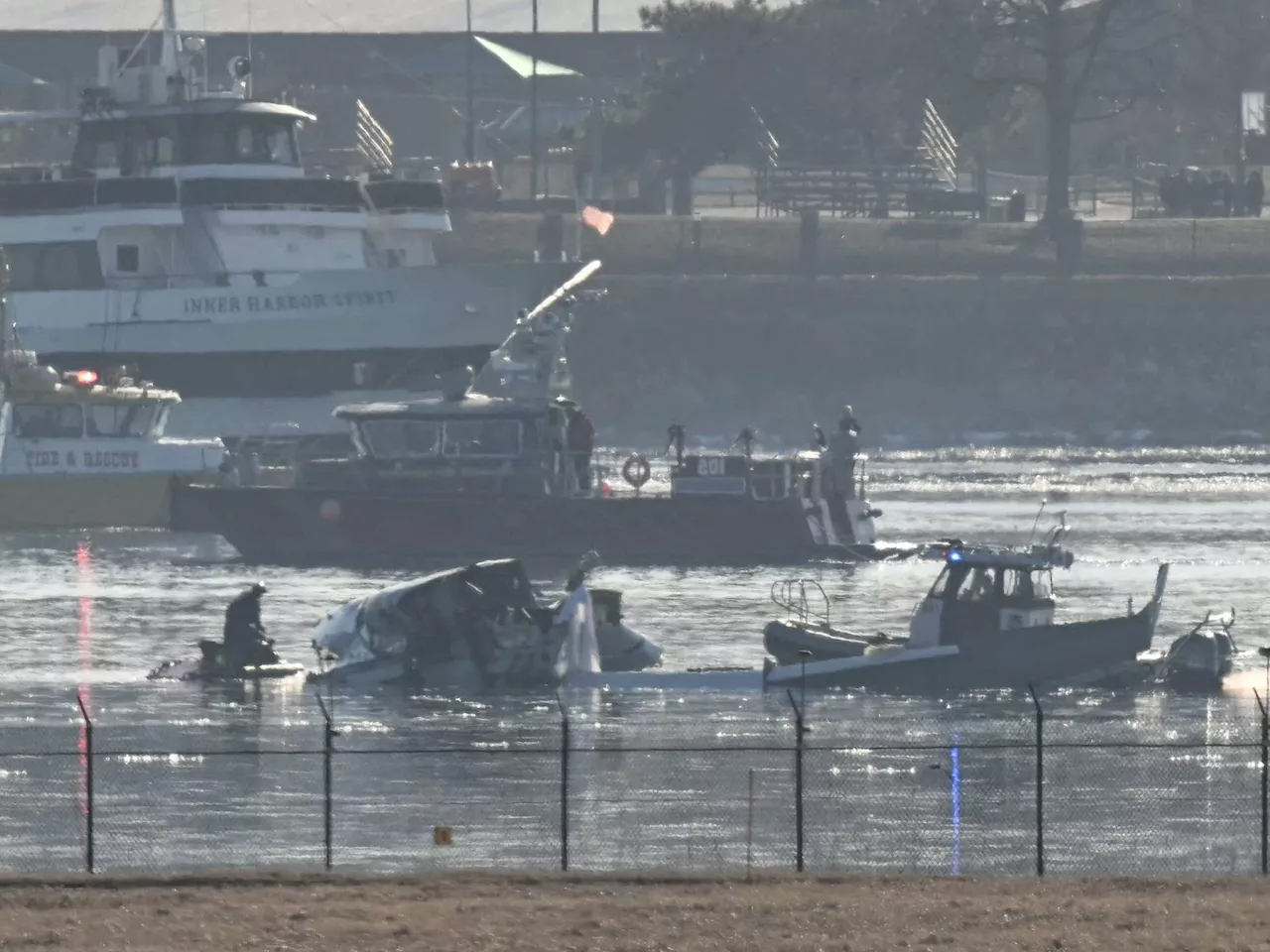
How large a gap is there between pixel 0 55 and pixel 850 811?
3755 inches

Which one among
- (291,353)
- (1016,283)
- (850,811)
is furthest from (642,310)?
(850,811)

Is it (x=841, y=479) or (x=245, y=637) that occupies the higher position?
(x=841, y=479)

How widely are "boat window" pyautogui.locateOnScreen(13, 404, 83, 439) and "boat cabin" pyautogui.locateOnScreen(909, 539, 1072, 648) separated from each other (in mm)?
25900

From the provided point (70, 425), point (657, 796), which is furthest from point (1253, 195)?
point (657, 796)

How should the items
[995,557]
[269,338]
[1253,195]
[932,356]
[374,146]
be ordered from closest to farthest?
[995,557]
[269,338]
[932,356]
[374,146]
[1253,195]

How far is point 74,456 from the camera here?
2309 inches

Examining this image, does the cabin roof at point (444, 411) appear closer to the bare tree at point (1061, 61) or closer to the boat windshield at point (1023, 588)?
the boat windshield at point (1023, 588)

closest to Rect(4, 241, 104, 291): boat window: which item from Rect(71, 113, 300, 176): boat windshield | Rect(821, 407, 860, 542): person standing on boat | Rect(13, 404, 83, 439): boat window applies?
Rect(71, 113, 300, 176): boat windshield

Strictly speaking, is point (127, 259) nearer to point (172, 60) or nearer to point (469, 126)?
point (172, 60)

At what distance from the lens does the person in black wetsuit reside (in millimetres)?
37969

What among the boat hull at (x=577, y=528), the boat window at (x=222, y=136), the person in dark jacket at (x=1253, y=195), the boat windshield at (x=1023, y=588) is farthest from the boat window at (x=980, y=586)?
the person in dark jacket at (x=1253, y=195)

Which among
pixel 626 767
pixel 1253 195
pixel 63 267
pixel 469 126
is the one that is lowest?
pixel 626 767

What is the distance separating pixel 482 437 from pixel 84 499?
851 cm

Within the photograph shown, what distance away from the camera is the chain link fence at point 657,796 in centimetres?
2553
